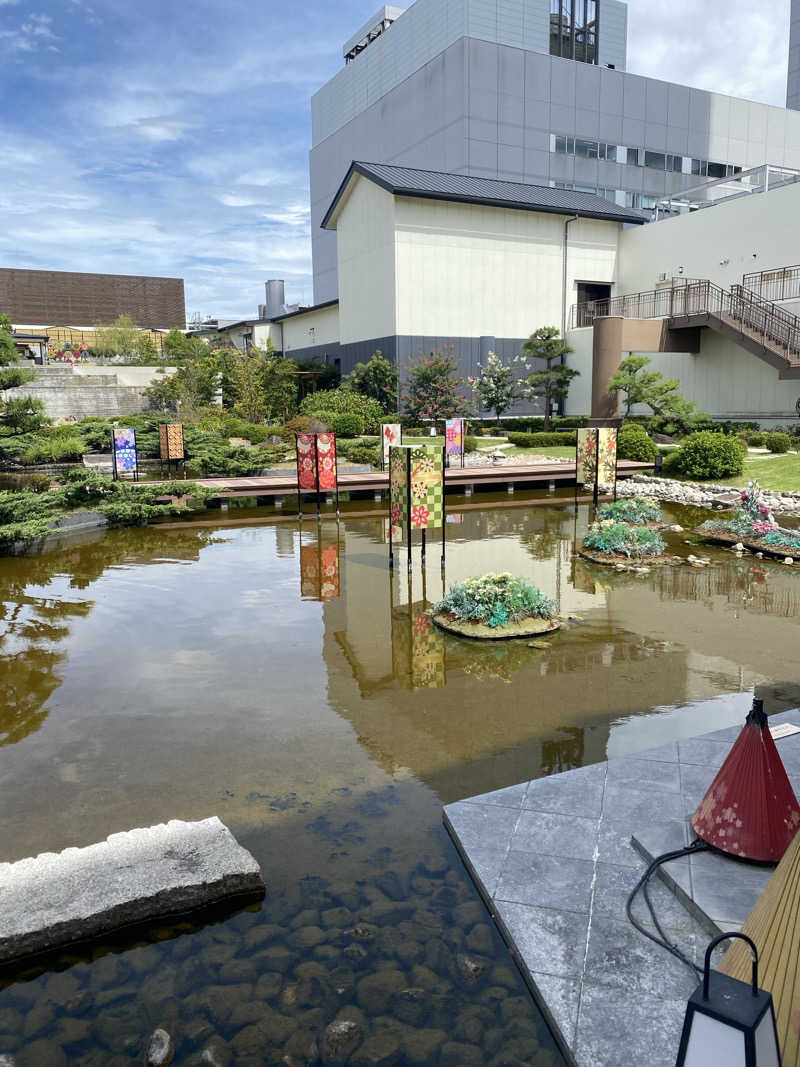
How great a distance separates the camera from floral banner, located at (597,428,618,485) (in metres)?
17.2

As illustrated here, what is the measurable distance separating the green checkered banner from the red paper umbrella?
7362mm

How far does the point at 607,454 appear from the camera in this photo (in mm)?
17391

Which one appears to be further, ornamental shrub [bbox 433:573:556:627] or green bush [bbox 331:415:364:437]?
green bush [bbox 331:415:364:437]

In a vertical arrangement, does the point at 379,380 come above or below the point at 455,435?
above

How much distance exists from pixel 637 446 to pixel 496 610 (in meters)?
16.8

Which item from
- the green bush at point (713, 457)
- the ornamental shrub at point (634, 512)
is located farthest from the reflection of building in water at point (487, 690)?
the green bush at point (713, 457)

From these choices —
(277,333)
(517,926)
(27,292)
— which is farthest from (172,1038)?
(27,292)

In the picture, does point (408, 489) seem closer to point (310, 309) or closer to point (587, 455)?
point (587, 455)

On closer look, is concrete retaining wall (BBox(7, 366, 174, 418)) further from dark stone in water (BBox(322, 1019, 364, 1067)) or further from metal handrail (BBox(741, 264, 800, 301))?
dark stone in water (BBox(322, 1019, 364, 1067))

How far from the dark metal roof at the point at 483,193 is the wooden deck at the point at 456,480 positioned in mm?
14254

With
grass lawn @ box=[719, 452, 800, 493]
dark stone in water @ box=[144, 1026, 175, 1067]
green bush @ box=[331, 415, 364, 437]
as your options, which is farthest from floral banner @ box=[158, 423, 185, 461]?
dark stone in water @ box=[144, 1026, 175, 1067]

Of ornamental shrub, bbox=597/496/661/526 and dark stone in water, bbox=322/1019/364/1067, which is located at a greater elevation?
ornamental shrub, bbox=597/496/661/526

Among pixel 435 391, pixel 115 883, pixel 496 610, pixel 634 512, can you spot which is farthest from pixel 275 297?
pixel 115 883

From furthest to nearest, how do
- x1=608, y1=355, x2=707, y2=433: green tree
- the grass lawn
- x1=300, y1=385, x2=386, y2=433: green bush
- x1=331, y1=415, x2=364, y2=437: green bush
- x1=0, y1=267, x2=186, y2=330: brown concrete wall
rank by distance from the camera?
x1=0, y1=267, x2=186, y2=330: brown concrete wall
x1=300, y1=385, x2=386, y2=433: green bush
x1=331, y1=415, x2=364, y2=437: green bush
x1=608, y1=355, x2=707, y2=433: green tree
the grass lawn
